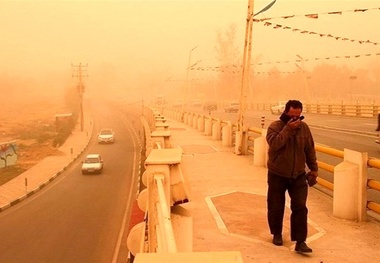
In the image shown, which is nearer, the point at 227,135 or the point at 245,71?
the point at 245,71

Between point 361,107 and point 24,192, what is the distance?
103 ft

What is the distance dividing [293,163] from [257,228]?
1.51 m

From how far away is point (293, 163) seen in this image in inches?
204

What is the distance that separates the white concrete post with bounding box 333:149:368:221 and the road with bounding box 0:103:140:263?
10371 mm

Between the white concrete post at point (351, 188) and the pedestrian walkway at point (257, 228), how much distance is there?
0.56ft

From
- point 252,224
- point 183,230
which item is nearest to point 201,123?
point 252,224

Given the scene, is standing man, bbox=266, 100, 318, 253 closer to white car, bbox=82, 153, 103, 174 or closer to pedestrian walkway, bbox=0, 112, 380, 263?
pedestrian walkway, bbox=0, 112, 380, 263

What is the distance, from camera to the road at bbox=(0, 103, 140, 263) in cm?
1611

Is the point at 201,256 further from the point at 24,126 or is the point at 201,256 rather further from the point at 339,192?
the point at 24,126

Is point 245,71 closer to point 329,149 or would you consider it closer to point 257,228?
point 329,149

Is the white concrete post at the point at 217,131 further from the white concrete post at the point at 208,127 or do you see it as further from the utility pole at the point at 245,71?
the utility pole at the point at 245,71

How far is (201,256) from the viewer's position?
1.85 metres

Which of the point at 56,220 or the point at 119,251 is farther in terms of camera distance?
the point at 56,220

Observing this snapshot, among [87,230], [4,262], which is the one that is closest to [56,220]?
[87,230]
